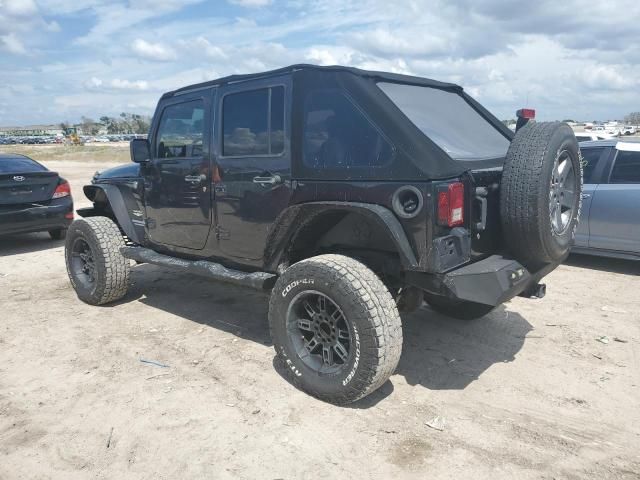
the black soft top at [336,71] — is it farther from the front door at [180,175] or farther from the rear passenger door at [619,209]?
the rear passenger door at [619,209]

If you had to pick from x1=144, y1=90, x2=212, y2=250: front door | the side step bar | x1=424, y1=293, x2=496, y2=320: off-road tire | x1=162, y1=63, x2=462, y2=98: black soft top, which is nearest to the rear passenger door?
x1=424, y1=293, x2=496, y2=320: off-road tire

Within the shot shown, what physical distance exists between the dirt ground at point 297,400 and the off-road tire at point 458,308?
10 centimetres

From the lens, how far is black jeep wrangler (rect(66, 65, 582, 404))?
3059 mm

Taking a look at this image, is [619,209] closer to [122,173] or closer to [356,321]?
[356,321]

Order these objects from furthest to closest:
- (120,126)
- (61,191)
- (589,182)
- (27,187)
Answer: (120,126) → (61,191) → (27,187) → (589,182)

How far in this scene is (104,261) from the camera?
5137 millimetres

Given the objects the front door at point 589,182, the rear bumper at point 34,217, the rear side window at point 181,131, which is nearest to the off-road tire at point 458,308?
the rear side window at point 181,131

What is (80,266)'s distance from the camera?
222 inches

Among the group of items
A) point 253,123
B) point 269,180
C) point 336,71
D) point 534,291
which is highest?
point 336,71

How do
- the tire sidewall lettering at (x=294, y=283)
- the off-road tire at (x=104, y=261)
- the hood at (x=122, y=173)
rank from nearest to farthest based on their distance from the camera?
the tire sidewall lettering at (x=294, y=283)
the off-road tire at (x=104, y=261)
the hood at (x=122, y=173)

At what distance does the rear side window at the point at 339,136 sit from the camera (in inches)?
126

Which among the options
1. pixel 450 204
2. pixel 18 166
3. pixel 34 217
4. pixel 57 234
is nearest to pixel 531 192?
pixel 450 204

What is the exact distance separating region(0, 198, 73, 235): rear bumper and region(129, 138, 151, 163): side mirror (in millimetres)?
4148

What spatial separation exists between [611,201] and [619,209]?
13 centimetres
